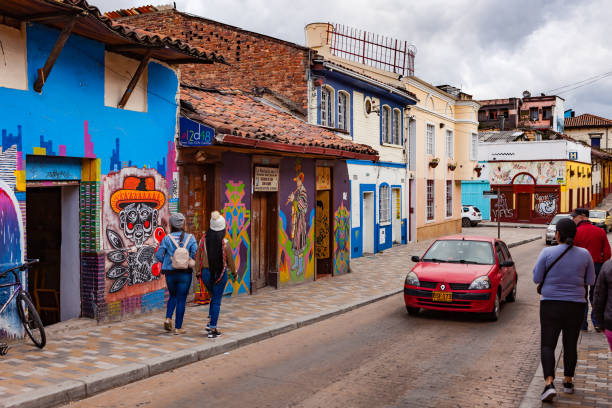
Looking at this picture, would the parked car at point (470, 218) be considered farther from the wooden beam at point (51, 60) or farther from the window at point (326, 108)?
the wooden beam at point (51, 60)

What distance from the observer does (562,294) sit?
20.1 feet

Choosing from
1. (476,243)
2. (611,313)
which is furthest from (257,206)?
(611,313)

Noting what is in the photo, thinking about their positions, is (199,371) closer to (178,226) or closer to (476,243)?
(178,226)

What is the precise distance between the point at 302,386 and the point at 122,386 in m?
1.99

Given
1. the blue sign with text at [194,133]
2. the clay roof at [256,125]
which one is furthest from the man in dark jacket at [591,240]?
the blue sign with text at [194,133]

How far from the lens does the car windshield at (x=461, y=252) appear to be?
11.4m

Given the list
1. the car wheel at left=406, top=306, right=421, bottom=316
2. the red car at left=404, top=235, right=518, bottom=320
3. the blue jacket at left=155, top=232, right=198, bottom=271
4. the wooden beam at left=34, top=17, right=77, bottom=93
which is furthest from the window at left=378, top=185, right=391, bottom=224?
the wooden beam at left=34, top=17, right=77, bottom=93

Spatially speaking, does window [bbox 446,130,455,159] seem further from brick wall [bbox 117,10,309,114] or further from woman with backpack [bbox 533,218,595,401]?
woman with backpack [bbox 533,218,595,401]

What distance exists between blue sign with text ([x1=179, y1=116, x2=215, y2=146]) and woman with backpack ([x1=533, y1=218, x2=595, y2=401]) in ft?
20.8

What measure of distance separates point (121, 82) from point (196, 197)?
2.83 meters

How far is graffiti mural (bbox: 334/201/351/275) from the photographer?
55.0 ft

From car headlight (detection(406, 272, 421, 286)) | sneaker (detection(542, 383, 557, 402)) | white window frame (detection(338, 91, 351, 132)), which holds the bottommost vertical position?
sneaker (detection(542, 383, 557, 402))

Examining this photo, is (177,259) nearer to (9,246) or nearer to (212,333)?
(212,333)

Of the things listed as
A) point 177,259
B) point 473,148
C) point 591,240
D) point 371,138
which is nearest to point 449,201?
point 473,148
